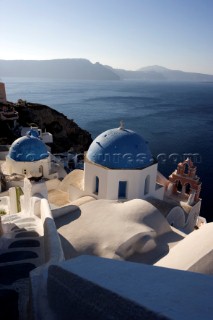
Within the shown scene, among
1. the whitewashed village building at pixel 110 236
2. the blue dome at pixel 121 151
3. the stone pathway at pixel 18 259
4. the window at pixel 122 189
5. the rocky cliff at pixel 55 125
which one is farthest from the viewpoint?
the rocky cliff at pixel 55 125

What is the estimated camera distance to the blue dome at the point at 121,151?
46.9ft

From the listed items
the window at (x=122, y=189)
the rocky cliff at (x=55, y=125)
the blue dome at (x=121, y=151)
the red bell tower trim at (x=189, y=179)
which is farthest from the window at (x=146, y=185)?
the rocky cliff at (x=55, y=125)

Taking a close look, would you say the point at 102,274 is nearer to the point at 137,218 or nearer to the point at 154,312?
the point at 154,312

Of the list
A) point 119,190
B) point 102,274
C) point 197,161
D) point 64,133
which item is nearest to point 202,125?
point 197,161

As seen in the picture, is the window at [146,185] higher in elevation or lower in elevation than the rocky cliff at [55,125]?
higher

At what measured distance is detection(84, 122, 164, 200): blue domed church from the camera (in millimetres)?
14320

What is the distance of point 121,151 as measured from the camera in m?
14.2

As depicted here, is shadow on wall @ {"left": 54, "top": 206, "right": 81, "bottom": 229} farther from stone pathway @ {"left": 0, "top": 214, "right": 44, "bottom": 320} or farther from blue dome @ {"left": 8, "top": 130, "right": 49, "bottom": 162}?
blue dome @ {"left": 8, "top": 130, "right": 49, "bottom": 162}

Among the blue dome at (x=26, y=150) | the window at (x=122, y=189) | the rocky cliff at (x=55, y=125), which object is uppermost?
the blue dome at (x=26, y=150)

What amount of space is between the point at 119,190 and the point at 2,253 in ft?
24.5

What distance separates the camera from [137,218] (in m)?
11.3

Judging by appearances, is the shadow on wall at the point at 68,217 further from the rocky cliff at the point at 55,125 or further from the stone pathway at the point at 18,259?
the rocky cliff at the point at 55,125

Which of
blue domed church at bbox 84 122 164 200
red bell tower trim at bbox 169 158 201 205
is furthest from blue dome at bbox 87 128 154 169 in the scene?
red bell tower trim at bbox 169 158 201 205

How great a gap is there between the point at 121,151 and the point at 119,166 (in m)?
0.75
